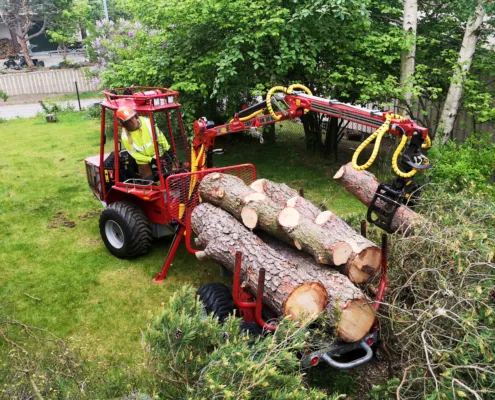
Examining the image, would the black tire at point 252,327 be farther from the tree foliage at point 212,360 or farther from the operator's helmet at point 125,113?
the operator's helmet at point 125,113

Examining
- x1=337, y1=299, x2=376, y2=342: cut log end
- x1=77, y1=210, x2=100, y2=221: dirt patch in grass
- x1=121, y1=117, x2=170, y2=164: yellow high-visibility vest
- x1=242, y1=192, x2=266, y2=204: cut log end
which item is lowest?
x1=77, y1=210, x2=100, y2=221: dirt patch in grass

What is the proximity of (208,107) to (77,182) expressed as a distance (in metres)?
3.18

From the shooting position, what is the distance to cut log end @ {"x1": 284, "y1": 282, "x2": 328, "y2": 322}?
11.7ft

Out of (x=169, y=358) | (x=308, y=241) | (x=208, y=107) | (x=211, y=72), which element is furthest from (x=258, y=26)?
(x=169, y=358)

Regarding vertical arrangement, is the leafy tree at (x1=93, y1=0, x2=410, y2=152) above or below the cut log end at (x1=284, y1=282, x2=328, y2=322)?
above

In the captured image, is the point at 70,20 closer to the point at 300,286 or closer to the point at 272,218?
the point at 272,218

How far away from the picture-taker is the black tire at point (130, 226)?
5664 millimetres

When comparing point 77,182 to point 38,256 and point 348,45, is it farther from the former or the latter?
point 348,45

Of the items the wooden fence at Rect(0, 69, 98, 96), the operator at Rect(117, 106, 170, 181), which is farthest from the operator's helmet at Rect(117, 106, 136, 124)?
the wooden fence at Rect(0, 69, 98, 96)

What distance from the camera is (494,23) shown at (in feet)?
21.5

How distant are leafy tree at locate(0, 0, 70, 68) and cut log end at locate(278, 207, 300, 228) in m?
27.3

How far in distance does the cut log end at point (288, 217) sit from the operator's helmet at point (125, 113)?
2241mm

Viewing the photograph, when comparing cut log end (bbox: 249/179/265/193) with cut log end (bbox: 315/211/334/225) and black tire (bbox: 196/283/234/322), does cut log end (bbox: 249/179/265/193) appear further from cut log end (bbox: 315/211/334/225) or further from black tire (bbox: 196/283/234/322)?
black tire (bbox: 196/283/234/322)

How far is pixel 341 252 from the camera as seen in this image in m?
3.93
